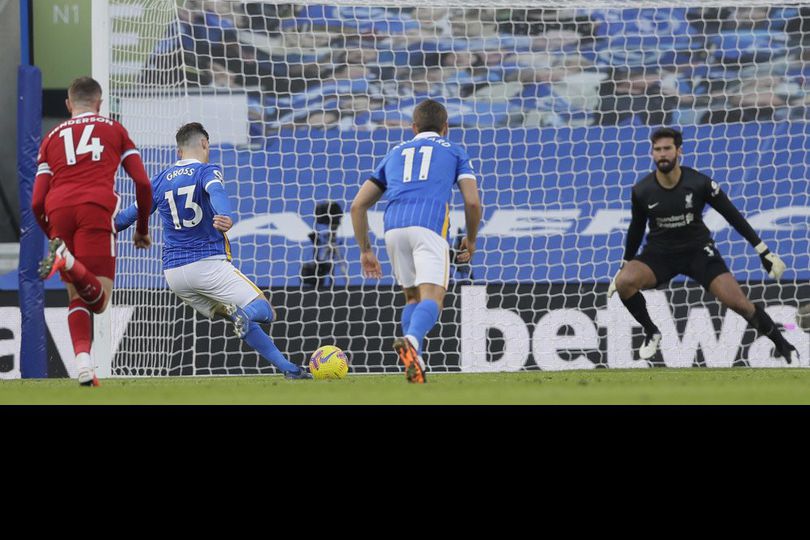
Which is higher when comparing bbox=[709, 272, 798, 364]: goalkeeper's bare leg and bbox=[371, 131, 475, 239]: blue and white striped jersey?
bbox=[371, 131, 475, 239]: blue and white striped jersey

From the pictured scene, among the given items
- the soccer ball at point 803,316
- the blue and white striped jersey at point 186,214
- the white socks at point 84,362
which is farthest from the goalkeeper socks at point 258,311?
the soccer ball at point 803,316

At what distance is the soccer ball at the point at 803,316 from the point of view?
8.96 m

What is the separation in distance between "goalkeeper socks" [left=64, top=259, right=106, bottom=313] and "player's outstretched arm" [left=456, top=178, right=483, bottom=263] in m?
1.90

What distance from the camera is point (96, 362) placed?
842 cm

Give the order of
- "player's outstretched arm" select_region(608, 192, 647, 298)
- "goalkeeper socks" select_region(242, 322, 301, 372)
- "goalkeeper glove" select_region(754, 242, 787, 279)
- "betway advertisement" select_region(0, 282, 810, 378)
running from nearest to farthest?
"goalkeeper socks" select_region(242, 322, 301, 372)
"goalkeeper glove" select_region(754, 242, 787, 279)
"player's outstretched arm" select_region(608, 192, 647, 298)
"betway advertisement" select_region(0, 282, 810, 378)

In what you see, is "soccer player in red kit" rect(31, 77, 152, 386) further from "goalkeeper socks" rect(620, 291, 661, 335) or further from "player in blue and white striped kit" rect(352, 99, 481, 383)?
"goalkeeper socks" rect(620, 291, 661, 335)

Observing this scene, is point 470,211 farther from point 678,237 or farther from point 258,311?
point 678,237

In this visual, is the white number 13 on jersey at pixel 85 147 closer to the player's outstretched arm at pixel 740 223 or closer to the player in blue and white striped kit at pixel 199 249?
the player in blue and white striped kit at pixel 199 249

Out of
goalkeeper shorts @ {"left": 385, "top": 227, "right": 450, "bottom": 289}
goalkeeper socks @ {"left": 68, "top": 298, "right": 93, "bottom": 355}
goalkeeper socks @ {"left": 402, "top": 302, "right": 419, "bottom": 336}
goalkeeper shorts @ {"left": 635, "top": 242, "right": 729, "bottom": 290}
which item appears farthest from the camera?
goalkeeper shorts @ {"left": 635, "top": 242, "right": 729, "bottom": 290}

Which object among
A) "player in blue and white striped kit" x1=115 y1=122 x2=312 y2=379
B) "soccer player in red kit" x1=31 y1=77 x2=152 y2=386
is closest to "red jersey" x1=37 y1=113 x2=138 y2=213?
"soccer player in red kit" x1=31 y1=77 x2=152 y2=386

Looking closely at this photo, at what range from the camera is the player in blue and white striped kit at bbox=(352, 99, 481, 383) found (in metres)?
6.34

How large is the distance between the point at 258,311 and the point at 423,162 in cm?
145

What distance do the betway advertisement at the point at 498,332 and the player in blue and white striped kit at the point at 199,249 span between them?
2589mm
